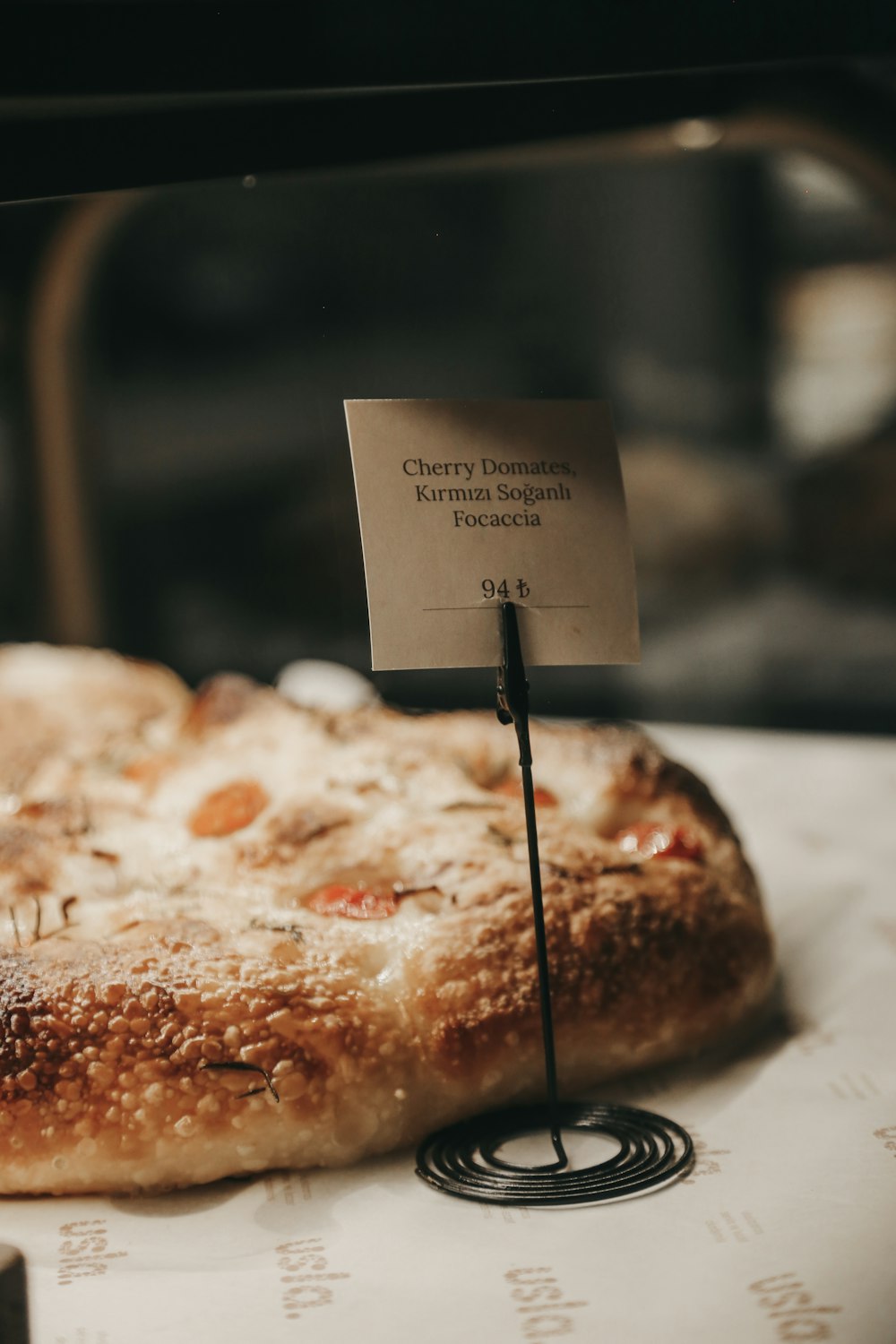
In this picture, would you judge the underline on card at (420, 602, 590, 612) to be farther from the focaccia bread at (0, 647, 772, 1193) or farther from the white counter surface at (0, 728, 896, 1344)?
the white counter surface at (0, 728, 896, 1344)

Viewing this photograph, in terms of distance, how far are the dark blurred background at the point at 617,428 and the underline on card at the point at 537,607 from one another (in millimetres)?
704

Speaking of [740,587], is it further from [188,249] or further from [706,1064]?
[706,1064]

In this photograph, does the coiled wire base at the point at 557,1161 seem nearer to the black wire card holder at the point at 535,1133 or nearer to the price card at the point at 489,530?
the black wire card holder at the point at 535,1133

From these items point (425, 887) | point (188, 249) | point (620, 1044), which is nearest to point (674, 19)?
point (425, 887)

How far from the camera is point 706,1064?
146 cm

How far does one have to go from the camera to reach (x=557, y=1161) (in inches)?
48.9

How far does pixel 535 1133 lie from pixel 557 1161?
7 centimetres

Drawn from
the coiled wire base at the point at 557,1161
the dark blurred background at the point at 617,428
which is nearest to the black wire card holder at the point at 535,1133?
the coiled wire base at the point at 557,1161

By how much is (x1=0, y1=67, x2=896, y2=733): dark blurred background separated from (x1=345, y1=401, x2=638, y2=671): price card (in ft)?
2.32

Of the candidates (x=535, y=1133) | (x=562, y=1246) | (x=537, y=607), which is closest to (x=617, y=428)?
(x=537, y=607)

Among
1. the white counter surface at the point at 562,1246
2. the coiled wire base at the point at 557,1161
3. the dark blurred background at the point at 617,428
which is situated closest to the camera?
the white counter surface at the point at 562,1246

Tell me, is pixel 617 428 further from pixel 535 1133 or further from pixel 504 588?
pixel 535 1133

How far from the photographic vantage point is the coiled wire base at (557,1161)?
3.86ft

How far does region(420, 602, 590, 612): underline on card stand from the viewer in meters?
1.20
